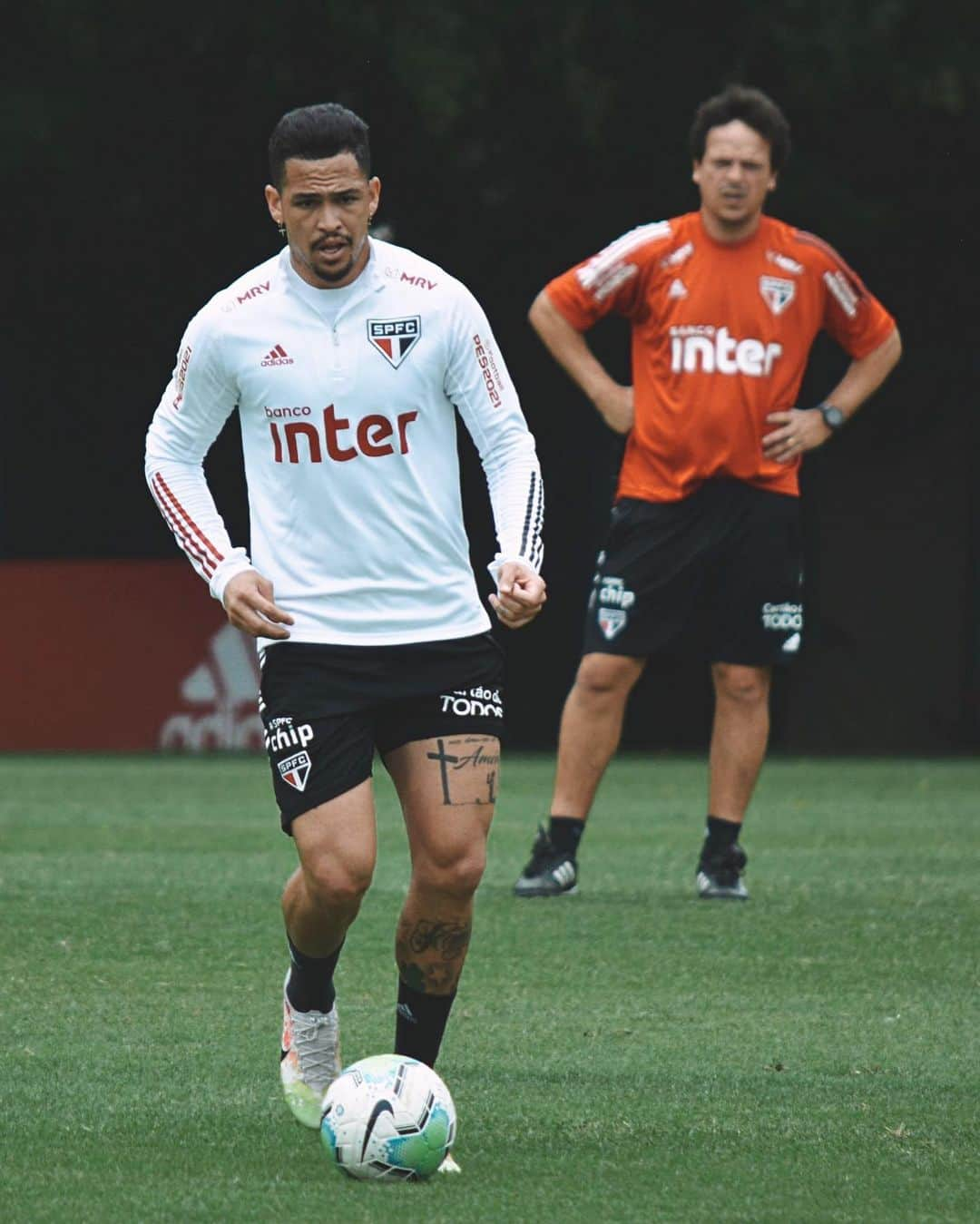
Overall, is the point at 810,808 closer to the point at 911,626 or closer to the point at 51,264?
the point at 911,626

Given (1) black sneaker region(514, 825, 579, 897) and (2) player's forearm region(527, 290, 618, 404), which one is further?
(2) player's forearm region(527, 290, 618, 404)

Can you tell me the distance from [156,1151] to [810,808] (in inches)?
309

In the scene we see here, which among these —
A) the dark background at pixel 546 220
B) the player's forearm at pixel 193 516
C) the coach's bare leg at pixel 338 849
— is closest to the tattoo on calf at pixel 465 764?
the coach's bare leg at pixel 338 849

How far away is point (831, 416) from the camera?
8.54m

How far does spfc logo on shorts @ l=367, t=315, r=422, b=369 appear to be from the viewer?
5078 mm

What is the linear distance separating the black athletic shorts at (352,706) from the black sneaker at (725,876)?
3416 mm

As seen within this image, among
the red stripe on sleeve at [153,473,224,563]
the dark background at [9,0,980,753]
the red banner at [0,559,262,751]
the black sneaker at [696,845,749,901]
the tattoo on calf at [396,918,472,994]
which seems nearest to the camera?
the tattoo on calf at [396,918,472,994]

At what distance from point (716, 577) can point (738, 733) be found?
0.52 meters

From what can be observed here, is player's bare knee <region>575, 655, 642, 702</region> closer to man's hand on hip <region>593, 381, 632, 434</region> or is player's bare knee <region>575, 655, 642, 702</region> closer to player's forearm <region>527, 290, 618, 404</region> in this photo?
man's hand on hip <region>593, 381, 632, 434</region>

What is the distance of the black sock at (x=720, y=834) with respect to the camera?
8.38 meters

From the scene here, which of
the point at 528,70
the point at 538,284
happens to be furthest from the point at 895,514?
the point at 528,70

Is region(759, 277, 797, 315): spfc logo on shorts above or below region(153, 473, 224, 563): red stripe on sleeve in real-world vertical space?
above

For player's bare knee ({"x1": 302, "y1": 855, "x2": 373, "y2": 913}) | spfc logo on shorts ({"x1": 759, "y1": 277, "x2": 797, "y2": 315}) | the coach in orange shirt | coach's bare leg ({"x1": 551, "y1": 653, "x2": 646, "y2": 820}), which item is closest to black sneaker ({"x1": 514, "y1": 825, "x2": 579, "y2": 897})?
the coach in orange shirt

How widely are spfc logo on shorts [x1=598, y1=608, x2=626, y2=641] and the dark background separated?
757 cm
